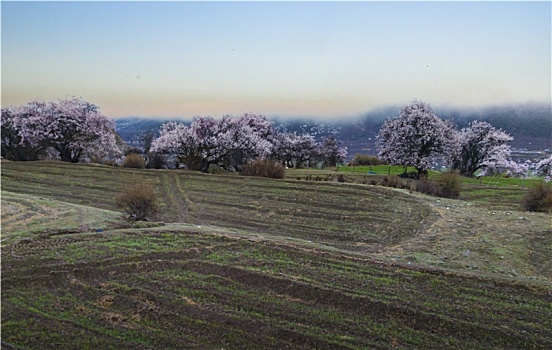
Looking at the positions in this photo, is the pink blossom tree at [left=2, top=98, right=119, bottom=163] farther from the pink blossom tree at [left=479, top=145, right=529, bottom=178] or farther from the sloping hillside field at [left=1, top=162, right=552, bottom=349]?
the pink blossom tree at [left=479, top=145, right=529, bottom=178]

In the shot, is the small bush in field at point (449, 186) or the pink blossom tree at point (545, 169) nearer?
the small bush in field at point (449, 186)

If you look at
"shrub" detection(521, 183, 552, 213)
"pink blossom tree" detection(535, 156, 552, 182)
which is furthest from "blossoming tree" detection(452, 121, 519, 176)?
"shrub" detection(521, 183, 552, 213)

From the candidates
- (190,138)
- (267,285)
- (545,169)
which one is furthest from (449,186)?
(190,138)

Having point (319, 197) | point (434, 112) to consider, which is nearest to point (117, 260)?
point (319, 197)

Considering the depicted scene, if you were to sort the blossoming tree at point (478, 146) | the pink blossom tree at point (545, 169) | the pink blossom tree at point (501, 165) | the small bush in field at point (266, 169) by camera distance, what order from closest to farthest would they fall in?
the small bush in field at point (266, 169)
the pink blossom tree at point (545, 169)
the pink blossom tree at point (501, 165)
the blossoming tree at point (478, 146)

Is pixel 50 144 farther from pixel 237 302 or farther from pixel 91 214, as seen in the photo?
pixel 237 302

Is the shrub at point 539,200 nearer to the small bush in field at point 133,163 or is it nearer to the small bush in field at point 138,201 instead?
the small bush in field at point 138,201

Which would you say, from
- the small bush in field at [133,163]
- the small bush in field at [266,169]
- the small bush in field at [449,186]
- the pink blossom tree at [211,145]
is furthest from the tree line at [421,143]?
the small bush in field at [133,163]
